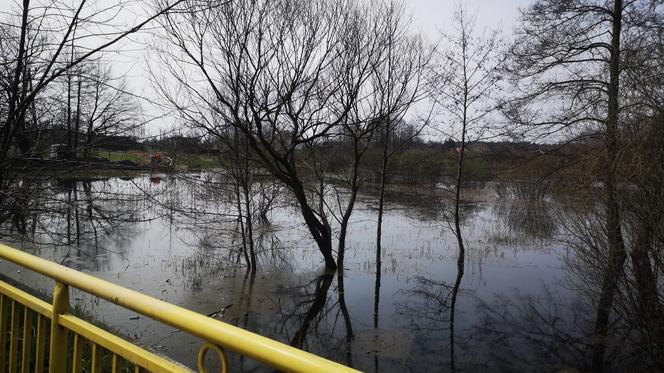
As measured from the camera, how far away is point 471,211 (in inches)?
984

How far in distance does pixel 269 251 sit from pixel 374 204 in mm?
12871

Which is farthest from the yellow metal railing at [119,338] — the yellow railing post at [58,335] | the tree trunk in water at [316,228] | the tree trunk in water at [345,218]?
the tree trunk in water at [345,218]

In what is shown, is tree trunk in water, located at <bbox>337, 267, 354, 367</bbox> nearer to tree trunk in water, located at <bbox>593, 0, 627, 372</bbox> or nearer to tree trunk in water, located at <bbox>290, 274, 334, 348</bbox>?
tree trunk in water, located at <bbox>290, 274, 334, 348</bbox>

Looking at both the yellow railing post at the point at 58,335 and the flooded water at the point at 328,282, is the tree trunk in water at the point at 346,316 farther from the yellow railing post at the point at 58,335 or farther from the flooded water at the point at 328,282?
the yellow railing post at the point at 58,335

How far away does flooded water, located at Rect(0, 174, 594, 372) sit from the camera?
21.2ft

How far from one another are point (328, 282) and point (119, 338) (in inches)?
394

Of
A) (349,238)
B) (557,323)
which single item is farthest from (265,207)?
(557,323)

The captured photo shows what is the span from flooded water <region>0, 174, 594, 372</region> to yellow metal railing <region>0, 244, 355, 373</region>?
2316 millimetres

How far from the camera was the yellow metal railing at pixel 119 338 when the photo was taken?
1.18 metres

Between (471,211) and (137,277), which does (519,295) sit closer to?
(137,277)

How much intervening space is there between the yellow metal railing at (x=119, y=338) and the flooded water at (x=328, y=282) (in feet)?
7.60

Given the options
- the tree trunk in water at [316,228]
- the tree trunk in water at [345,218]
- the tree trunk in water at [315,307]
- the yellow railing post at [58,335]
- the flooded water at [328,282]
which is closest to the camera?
the yellow railing post at [58,335]

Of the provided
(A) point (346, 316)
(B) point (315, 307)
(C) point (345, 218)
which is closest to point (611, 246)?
(A) point (346, 316)

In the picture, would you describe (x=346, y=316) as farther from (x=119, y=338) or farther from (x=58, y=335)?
(x=119, y=338)
